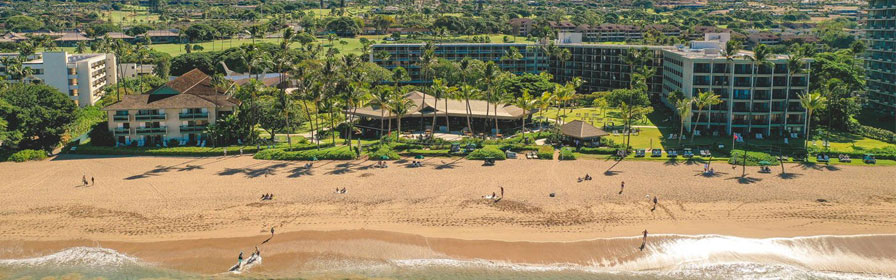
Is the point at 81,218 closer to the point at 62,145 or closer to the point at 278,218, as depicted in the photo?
the point at 278,218

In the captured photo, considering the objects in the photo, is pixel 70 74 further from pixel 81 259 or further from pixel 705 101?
pixel 705 101

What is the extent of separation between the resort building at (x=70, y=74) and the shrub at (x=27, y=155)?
35.3 metres

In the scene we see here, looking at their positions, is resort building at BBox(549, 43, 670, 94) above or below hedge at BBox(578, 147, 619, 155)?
above

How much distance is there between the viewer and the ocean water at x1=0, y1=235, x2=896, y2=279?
43125 millimetres

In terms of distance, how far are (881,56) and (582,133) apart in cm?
5791

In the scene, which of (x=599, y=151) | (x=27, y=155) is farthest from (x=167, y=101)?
(x=599, y=151)

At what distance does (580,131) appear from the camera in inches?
3063

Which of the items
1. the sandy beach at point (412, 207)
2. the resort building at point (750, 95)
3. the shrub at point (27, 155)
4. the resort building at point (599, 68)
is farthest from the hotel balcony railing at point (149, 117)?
the resort building at point (599, 68)

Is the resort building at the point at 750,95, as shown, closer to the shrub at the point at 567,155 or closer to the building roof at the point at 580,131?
the building roof at the point at 580,131

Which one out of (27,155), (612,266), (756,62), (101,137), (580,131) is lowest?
(612,266)

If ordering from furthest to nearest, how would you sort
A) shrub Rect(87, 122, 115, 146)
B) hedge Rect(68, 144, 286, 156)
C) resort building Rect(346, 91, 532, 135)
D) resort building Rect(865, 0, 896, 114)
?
resort building Rect(865, 0, 896, 114), resort building Rect(346, 91, 532, 135), shrub Rect(87, 122, 115, 146), hedge Rect(68, 144, 286, 156)

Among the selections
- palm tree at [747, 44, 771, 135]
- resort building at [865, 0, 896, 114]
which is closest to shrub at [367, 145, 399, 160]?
palm tree at [747, 44, 771, 135]

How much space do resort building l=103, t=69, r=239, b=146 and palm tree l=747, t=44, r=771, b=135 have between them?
61641mm

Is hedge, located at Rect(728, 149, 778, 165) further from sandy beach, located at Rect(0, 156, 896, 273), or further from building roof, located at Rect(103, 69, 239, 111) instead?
building roof, located at Rect(103, 69, 239, 111)
